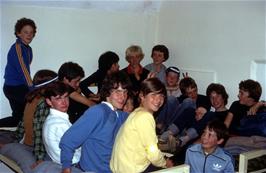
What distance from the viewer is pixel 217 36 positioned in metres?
3.96

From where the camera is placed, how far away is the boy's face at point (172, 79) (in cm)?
371

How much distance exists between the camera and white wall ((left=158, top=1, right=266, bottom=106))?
143 inches

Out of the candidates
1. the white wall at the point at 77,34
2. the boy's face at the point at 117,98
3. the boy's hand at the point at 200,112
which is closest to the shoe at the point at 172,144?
the boy's hand at the point at 200,112

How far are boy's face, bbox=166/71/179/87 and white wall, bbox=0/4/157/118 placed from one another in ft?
3.41

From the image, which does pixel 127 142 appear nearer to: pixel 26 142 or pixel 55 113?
pixel 55 113

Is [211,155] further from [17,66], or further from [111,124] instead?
[17,66]

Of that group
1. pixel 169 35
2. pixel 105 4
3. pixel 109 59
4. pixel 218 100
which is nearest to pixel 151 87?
pixel 218 100

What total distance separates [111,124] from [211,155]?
0.71 meters

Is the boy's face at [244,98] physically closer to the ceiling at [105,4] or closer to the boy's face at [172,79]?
the boy's face at [172,79]

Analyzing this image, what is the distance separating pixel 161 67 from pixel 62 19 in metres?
1.24

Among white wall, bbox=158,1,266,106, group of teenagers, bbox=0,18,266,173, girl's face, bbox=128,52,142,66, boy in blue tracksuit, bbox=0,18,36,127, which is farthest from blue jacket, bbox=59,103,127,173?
white wall, bbox=158,1,266,106

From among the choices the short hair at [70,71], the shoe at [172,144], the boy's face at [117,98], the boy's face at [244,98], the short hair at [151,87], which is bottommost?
the shoe at [172,144]

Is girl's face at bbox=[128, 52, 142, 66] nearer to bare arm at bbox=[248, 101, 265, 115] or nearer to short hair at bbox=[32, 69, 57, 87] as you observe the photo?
bare arm at bbox=[248, 101, 265, 115]

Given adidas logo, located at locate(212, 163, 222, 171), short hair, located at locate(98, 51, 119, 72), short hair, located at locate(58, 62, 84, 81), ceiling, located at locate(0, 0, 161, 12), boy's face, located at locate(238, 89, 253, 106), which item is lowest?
adidas logo, located at locate(212, 163, 222, 171)
